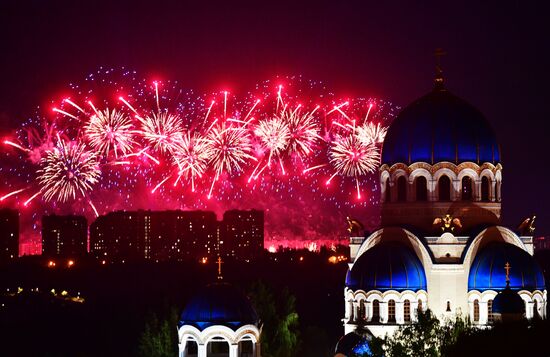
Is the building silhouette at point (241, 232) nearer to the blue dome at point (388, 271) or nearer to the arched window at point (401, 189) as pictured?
the arched window at point (401, 189)

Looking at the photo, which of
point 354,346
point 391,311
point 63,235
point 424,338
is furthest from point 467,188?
point 63,235

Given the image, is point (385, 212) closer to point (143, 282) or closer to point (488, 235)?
point (488, 235)

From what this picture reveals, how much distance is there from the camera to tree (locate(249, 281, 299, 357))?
55175 millimetres

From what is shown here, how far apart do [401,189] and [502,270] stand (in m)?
4.51

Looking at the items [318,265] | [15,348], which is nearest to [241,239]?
[318,265]

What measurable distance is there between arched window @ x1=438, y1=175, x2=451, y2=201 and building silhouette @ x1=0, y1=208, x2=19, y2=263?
4163cm

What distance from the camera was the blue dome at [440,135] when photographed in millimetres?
48875

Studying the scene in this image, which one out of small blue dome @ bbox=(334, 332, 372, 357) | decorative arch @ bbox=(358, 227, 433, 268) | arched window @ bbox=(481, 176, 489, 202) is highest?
arched window @ bbox=(481, 176, 489, 202)

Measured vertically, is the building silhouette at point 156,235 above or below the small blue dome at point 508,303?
above

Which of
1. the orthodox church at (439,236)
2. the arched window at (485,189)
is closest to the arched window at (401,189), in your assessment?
the orthodox church at (439,236)

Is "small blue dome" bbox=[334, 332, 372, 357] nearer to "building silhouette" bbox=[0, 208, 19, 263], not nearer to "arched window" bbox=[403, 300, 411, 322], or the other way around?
"arched window" bbox=[403, 300, 411, 322]

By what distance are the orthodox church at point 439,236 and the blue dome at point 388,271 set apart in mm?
28

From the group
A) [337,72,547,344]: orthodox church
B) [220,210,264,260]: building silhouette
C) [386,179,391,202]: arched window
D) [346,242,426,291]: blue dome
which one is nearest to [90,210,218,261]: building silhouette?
[220,210,264,260]: building silhouette

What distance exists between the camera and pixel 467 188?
161 ft
